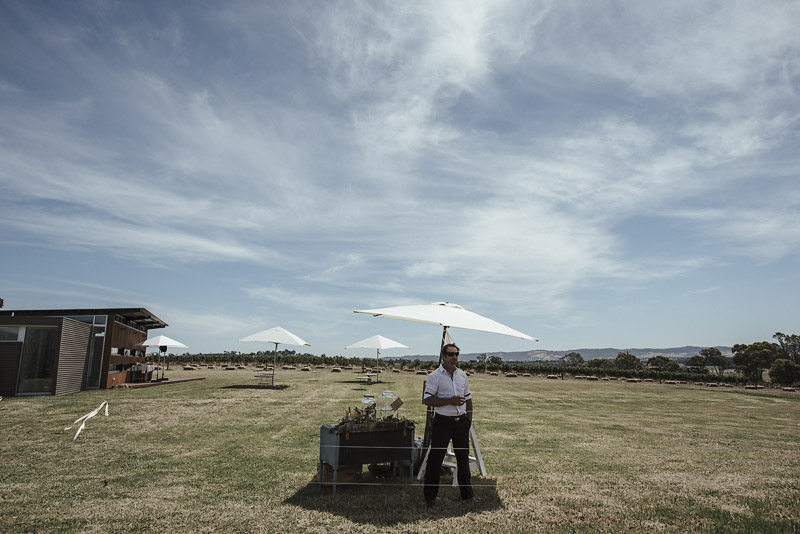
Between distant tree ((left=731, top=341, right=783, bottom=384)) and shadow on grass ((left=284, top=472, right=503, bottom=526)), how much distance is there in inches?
3333

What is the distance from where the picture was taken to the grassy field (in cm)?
530

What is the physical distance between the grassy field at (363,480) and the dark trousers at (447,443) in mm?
307

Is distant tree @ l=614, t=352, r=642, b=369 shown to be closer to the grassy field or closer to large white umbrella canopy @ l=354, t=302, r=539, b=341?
the grassy field

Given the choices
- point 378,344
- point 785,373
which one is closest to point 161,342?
point 378,344

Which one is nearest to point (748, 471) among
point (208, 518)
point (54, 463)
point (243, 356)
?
point (208, 518)

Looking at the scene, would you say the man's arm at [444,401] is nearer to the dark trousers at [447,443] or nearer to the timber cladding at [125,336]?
the dark trousers at [447,443]

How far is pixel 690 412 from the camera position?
59.5 ft

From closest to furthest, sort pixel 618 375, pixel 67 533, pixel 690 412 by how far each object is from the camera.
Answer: pixel 67 533 < pixel 690 412 < pixel 618 375

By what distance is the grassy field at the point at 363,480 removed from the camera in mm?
5305

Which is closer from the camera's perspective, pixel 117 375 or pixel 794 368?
pixel 117 375

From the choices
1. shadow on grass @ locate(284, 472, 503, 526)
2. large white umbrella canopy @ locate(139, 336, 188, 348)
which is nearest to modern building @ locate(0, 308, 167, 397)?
large white umbrella canopy @ locate(139, 336, 188, 348)

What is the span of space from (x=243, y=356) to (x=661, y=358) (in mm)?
Answer: 81314

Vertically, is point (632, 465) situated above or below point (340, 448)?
below

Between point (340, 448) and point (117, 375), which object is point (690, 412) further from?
point (117, 375)
